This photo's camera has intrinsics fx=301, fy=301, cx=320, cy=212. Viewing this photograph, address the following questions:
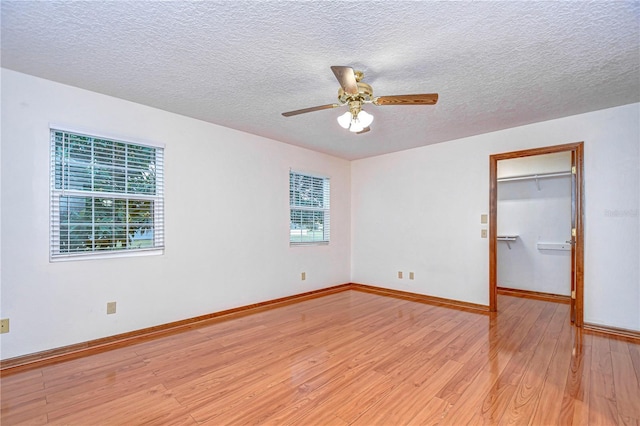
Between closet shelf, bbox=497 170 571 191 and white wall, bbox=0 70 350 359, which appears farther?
closet shelf, bbox=497 170 571 191

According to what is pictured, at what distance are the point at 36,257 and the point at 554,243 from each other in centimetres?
659

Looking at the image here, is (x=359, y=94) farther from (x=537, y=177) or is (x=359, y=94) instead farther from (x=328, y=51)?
(x=537, y=177)

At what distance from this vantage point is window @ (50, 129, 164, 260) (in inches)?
108

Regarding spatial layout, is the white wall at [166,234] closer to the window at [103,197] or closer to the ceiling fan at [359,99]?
the window at [103,197]

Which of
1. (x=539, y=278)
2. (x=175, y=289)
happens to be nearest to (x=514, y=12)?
(x=175, y=289)

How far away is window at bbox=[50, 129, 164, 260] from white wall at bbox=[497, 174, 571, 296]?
5.44m

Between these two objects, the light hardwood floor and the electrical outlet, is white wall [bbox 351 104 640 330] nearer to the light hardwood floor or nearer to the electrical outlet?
the light hardwood floor

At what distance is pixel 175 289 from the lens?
342 centimetres

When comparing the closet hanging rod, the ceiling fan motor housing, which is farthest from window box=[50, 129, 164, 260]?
the closet hanging rod

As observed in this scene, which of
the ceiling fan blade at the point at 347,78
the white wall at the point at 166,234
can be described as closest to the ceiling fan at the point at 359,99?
the ceiling fan blade at the point at 347,78

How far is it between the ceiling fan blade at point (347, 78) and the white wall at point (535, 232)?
4338 millimetres

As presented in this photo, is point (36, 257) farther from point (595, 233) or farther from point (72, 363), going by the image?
point (595, 233)

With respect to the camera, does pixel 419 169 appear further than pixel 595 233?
Yes

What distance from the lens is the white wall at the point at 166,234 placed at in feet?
8.28
